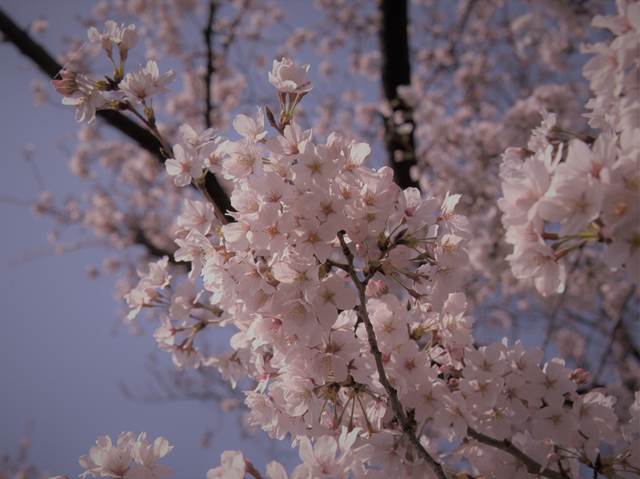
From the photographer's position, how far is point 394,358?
1394 mm

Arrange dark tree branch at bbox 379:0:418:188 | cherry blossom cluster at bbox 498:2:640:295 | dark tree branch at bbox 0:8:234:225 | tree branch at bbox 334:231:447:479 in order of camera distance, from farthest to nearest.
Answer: dark tree branch at bbox 379:0:418:188 → dark tree branch at bbox 0:8:234:225 → tree branch at bbox 334:231:447:479 → cherry blossom cluster at bbox 498:2:640:295

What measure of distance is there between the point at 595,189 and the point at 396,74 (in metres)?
4.40

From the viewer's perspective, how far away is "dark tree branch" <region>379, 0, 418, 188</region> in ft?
14.9

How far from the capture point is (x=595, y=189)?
2.79ft

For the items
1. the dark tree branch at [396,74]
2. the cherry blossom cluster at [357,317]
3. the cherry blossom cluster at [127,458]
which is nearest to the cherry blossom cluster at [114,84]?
the cherry blossom cluster at [357,317]

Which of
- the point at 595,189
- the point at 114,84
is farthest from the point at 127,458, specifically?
the point at 595,189

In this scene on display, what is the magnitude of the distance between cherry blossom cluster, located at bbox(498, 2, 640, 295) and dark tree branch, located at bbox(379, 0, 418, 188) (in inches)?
131

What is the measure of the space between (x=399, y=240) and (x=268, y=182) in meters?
0.40

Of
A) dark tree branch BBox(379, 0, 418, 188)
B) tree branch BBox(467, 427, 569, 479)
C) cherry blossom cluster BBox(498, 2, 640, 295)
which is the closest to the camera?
cherry blossom cluster BBox(498, 2, 640, 295)

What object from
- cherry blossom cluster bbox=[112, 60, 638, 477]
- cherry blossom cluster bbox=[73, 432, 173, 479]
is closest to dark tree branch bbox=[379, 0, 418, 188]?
cherry blossom cluster bbox=[112, 60, 638, 477]

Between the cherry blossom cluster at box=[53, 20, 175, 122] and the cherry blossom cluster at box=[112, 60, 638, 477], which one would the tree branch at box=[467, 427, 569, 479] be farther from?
the cherry blossom cluster at box=[53, 20, 175, 122]

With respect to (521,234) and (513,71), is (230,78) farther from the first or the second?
(521,234)

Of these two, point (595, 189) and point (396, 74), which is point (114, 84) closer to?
→ point (595, 189)

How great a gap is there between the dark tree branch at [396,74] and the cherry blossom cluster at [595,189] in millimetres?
3331
